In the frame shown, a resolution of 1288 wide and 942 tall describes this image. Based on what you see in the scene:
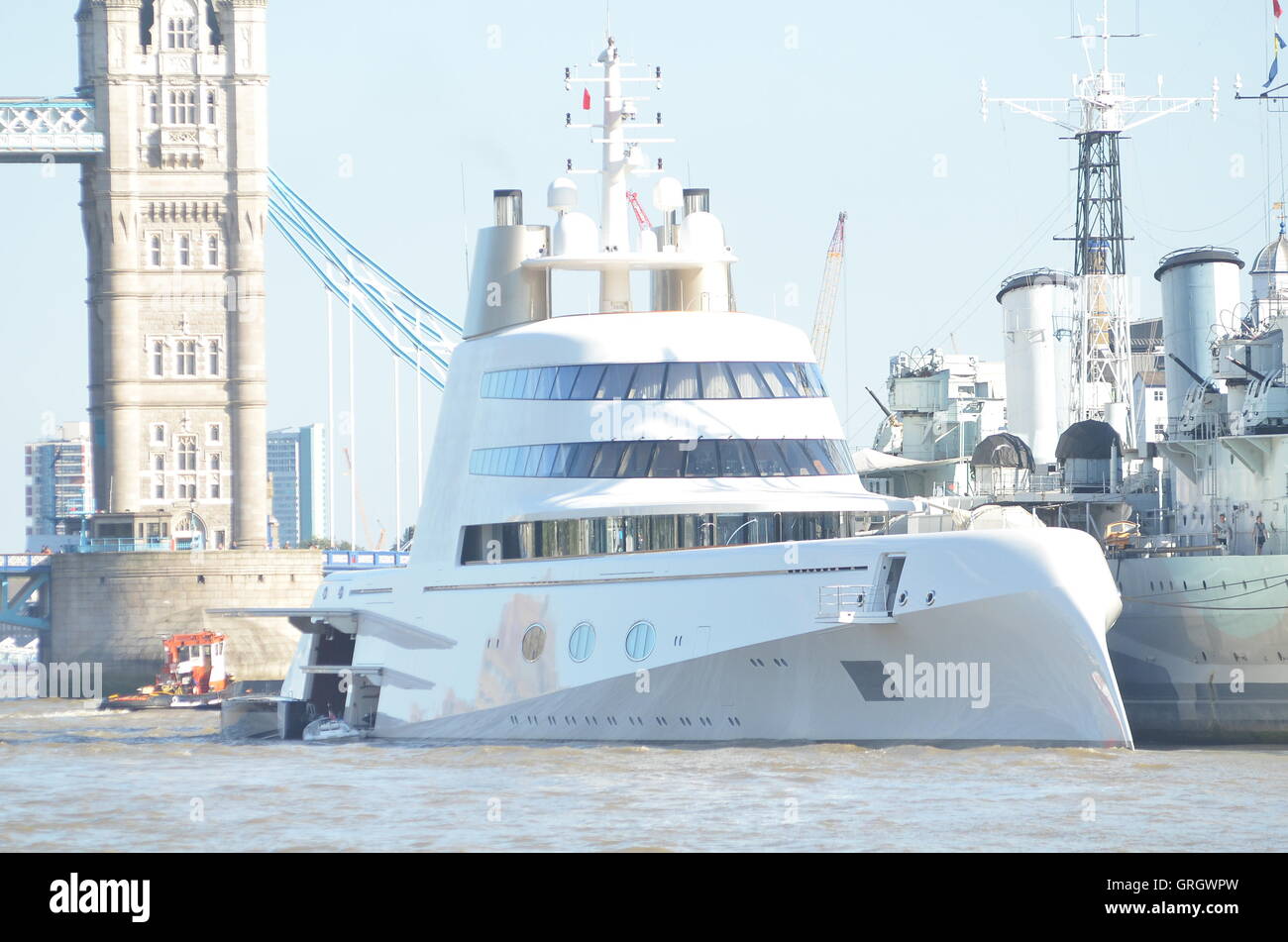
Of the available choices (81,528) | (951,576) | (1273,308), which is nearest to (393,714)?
(951,576)

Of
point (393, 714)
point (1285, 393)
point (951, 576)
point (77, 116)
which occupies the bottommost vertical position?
point (393, 714)

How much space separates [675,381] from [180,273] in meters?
61.6

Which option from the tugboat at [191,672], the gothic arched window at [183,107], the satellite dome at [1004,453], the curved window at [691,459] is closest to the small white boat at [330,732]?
the curved window at [691,459]

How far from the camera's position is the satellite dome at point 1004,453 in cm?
5050

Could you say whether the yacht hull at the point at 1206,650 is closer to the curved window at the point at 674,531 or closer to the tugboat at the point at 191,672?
the curved window at the point at 674,531

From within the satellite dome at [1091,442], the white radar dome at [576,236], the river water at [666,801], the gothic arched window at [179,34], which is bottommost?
the river water at [666,801]

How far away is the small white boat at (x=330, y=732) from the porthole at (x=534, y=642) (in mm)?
6656

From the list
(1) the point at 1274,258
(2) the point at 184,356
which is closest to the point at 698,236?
(1) the point at 1274,258

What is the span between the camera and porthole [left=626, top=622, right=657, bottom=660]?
30469mm

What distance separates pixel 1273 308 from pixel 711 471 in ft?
62.1

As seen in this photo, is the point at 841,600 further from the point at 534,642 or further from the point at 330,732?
the point at 330,732
